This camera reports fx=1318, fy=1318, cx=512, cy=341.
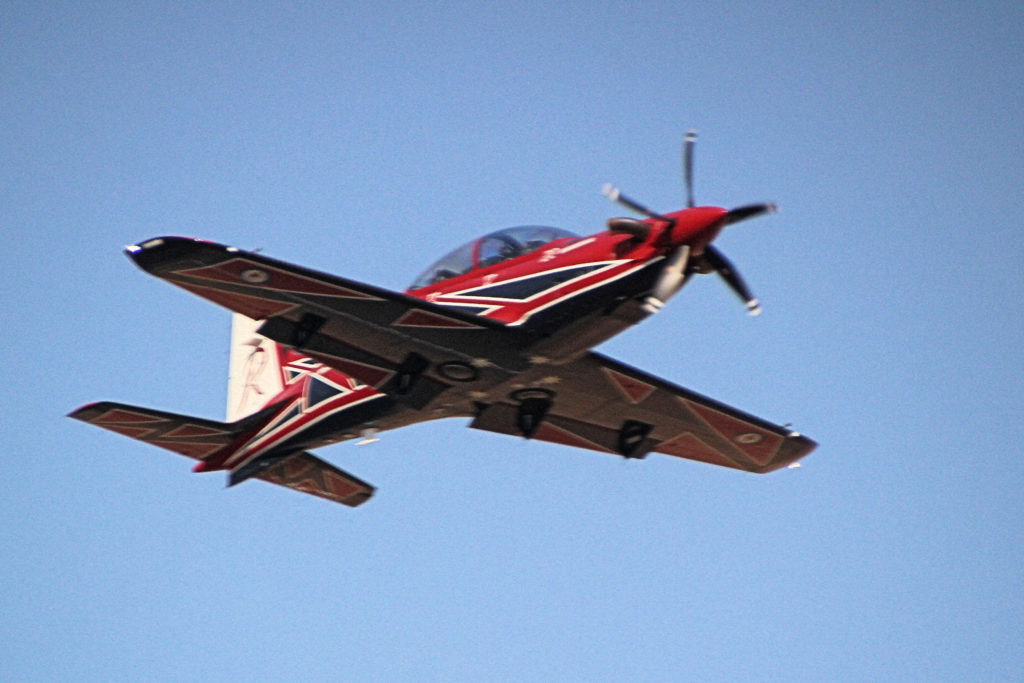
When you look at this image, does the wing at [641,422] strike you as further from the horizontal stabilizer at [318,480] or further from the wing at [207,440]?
the wing at [207,440]

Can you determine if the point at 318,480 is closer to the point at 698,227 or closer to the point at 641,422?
the point at 641,422

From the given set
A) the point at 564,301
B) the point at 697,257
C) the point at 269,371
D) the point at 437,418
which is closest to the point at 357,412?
the point at 437,418

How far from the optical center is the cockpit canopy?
2189cm

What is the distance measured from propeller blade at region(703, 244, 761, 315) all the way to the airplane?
0.02 metres

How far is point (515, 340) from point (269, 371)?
7.60m

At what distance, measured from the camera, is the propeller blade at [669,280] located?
66.0ft

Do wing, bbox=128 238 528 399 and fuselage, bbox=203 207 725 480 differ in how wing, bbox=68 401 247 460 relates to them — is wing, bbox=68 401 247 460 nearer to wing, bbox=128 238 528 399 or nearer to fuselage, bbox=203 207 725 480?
fuselage, bbox=203 207 725 480

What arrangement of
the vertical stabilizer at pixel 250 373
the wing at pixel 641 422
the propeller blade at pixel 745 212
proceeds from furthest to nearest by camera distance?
the vertical stabilizer at pixel 250 373 < the wing at pixel 641 422 < the propeller blade at pixel 745 212

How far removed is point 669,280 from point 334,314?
537cm

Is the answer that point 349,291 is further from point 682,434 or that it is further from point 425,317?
point 682,434

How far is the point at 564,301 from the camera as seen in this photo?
2062 cm

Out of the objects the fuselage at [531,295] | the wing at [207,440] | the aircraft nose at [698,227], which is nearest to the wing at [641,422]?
the fuselage at [531,295]

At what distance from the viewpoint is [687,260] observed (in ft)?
66.4

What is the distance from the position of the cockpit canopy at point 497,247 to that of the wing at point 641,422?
222 centimetres
